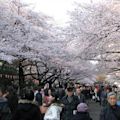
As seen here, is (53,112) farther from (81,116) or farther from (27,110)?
(27,110)

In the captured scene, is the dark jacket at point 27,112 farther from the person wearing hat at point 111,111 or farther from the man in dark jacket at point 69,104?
the man in dark jacket at point 69,104

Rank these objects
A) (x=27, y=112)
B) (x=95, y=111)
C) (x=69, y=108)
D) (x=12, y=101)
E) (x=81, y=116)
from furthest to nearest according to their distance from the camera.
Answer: (x=95, y=111) → (x=12, y=101) → (x=69, y=108) → (x=81, y=116) → (x=27, y=112)

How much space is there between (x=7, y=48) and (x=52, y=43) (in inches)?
366

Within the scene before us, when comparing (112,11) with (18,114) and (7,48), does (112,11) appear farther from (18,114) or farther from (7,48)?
(18,114)

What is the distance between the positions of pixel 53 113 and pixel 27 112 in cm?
190

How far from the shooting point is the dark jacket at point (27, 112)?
22.6 feet

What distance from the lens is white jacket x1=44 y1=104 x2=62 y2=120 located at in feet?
28.4

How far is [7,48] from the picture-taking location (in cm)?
2334

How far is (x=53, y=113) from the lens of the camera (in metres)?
8.74

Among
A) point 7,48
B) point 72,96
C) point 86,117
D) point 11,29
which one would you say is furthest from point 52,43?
point 86,117

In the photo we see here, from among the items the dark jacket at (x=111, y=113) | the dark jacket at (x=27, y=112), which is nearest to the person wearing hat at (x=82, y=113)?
the dark jacket at (x=111, y=113)

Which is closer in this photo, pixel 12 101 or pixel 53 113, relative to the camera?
pixel 53 113

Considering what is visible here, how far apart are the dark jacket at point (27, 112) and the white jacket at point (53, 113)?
1.64 metres

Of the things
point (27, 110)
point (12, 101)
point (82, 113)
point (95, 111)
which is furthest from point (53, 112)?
point (95, 111)
